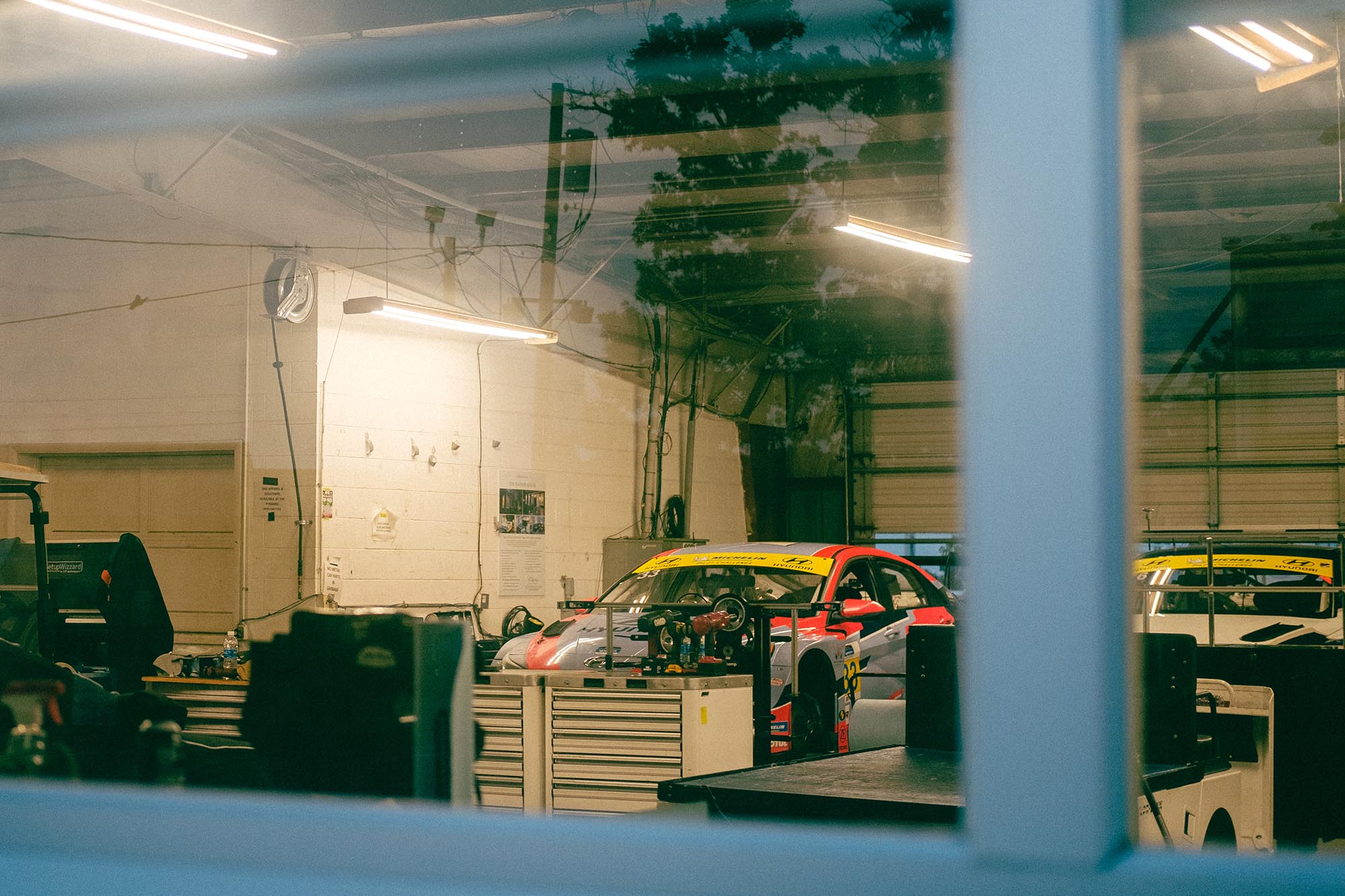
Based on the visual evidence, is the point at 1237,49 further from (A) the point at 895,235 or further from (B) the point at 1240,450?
(B) the point at 1240,450

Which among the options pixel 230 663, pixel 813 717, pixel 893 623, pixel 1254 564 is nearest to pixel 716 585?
pixel 893 623

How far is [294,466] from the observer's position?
1116cm

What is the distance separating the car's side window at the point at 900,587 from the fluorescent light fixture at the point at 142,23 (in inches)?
235

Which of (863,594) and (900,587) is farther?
(900,587)

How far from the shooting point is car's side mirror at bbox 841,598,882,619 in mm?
8719

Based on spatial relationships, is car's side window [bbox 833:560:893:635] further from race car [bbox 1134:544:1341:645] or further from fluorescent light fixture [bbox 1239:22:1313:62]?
fluorescent light fixture [bbox 1239:22:1313:62]

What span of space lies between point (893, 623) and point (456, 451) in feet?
17.0

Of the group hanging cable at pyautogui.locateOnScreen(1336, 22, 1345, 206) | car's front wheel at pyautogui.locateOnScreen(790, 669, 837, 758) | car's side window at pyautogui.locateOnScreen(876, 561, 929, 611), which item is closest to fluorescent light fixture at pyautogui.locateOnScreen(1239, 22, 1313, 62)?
hanging cable at pyautogui.locateOnScreen(1336, 22, 1345, 206)

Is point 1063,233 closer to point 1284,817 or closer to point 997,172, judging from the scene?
point 997,172

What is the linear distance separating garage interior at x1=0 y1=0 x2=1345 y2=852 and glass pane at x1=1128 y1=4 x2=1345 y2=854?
7cm

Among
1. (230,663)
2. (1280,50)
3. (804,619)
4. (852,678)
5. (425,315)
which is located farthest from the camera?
(425,315)

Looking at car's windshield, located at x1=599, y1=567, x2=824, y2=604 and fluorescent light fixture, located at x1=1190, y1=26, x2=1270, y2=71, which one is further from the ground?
fluorescent light fixture, located at x1=1190, y1=26, x2=1270, y2=71

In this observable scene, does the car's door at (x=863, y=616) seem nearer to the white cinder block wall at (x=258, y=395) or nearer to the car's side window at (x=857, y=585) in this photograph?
the car's side window at (x=857, y=585)

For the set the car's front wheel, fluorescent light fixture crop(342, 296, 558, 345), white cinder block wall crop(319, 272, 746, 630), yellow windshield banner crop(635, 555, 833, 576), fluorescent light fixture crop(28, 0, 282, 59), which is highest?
fluorescent light fixture crop(28, 0, 282, 59)
